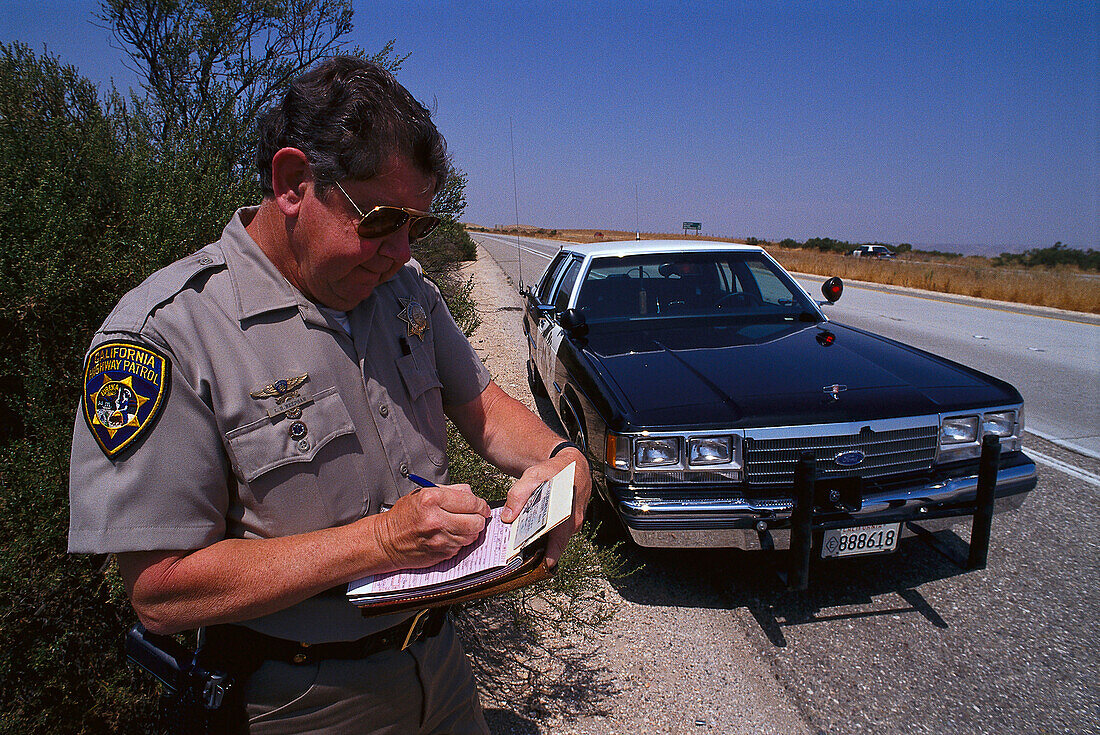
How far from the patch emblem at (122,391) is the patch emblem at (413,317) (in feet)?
1.94

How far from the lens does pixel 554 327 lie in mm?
5078

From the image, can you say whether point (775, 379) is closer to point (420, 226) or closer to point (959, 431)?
point (959, 431)

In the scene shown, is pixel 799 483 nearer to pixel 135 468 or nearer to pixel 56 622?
pixel 135 468

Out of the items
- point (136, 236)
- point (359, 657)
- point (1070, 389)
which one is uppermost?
point (136, 236)

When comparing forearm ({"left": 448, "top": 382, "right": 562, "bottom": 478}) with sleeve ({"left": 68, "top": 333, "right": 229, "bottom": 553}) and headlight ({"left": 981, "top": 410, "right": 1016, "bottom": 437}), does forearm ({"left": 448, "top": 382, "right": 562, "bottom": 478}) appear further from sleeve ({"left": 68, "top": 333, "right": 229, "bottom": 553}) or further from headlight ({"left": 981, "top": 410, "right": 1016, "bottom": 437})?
headlight ({"left": 981, "top": 410, "right": 1016, "bottom": 437})

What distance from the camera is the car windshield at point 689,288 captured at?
4.82 metres

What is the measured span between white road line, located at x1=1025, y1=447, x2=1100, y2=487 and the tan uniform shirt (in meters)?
5.36

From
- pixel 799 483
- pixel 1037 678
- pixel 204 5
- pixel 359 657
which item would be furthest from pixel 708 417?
pixel 204 5

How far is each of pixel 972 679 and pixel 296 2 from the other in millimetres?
6789

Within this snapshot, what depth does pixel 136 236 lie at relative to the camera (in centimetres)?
273

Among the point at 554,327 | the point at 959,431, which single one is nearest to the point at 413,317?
the point at 959,431

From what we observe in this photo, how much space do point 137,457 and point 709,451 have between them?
2.43 m

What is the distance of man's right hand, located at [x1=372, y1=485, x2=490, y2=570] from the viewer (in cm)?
123

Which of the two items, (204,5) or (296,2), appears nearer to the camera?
(204,5)
